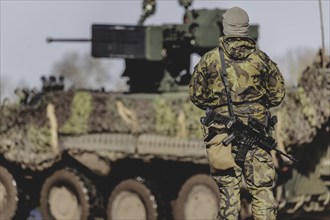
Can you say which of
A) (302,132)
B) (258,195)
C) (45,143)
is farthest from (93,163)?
(258,195)

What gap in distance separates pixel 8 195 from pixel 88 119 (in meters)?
2.63

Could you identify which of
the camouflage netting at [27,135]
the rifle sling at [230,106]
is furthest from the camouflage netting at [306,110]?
the rifle sling at [230,106]

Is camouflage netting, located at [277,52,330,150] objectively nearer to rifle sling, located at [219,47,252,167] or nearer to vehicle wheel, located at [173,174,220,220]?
vehicle wheel, located at [173,174,220,220]

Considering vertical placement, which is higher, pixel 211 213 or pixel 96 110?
pixel 96 110

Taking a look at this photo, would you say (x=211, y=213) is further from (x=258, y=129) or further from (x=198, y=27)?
(x=258, y=129)

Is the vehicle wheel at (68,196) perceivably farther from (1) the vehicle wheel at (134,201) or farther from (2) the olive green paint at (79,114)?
(2) the olive green paint at (79,114)

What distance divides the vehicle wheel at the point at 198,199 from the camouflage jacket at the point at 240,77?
367 inches

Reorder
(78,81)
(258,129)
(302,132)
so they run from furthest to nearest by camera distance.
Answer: (78,81) → (302,132) → (258,129)

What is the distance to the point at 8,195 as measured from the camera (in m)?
20.4

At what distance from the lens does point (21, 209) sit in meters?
20.6

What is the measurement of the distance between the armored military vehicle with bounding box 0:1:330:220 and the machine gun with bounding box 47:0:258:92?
2 centimetres

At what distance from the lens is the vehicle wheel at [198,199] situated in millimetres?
18500

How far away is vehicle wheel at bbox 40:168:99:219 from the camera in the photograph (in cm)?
1961

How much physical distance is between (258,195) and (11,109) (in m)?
11.0
